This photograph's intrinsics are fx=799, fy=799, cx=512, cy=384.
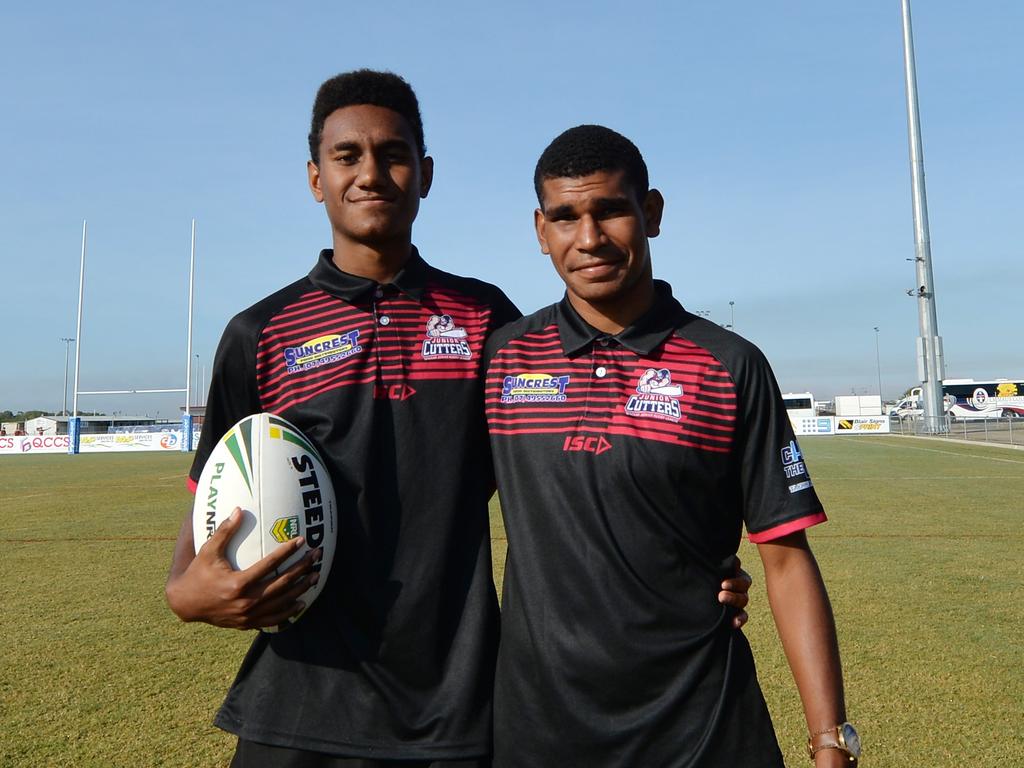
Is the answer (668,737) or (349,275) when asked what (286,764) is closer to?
(668,737)

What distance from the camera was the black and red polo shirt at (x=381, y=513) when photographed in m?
1.94

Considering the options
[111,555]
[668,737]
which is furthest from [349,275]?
[111,555]

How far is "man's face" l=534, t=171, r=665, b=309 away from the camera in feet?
6.58

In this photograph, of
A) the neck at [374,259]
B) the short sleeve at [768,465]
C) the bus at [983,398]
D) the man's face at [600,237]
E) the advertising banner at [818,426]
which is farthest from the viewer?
the bus at [983,398]

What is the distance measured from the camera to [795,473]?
6.28 ft

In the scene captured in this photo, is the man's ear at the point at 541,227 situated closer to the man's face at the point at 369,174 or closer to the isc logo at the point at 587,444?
the man's face at the point at 369,174

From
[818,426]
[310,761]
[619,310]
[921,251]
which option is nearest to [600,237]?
[619,310]

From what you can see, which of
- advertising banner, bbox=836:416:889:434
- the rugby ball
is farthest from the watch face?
advertising banner, bbox=836:416:889:434

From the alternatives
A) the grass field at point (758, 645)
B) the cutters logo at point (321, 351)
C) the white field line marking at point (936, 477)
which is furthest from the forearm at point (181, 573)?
the white field line marking at point (936, 477)

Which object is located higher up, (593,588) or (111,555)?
(593,588)

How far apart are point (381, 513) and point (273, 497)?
0.27 metres

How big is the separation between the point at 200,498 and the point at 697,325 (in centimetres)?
139

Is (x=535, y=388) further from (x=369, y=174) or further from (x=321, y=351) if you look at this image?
(x=369, y=174)

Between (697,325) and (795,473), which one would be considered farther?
(697,325)
